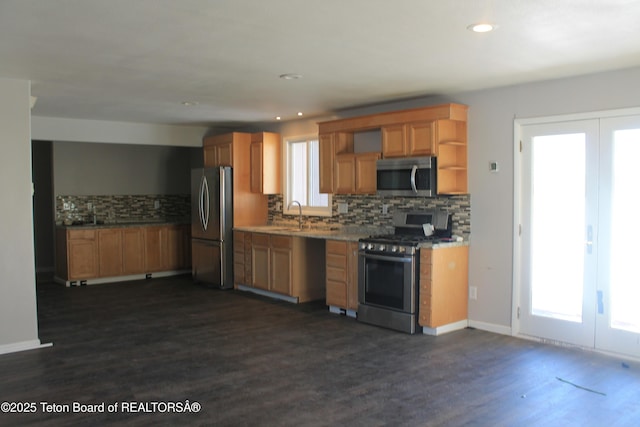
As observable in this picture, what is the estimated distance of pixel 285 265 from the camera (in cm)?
671

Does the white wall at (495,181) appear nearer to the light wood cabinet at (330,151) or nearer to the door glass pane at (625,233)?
the door glass pane at (625,233)

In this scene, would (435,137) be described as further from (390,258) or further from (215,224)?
(215,224)

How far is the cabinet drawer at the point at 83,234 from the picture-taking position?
7.85 metres

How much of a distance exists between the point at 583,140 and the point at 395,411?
2904 millimetres

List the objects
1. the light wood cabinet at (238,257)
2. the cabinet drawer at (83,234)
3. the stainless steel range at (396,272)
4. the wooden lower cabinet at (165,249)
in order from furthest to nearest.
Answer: the wooden lower cabinet at (165,249) < the cabinet drawer at (83,234) < the light wood cabinet at (238,257) < the stainless steel range at (396,272)

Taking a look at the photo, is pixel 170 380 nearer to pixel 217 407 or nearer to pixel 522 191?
pixel 217 407

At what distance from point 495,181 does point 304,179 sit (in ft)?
9.71

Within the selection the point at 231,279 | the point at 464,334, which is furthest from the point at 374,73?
the point at 231,279

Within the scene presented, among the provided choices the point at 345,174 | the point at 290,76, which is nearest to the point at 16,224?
the point at 290,76

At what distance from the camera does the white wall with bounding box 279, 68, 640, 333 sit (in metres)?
4.97

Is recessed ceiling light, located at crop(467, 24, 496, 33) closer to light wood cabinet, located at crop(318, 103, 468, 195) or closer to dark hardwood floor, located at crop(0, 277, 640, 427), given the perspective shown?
light wood cabinet, located at crop(318, 103, 468, 195)

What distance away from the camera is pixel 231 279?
7.70 meters

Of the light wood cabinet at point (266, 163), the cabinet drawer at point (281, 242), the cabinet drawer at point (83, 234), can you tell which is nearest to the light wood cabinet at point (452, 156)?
the cabinet drawer at point (281, 242)

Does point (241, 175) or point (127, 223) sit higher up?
point (241, 175)
